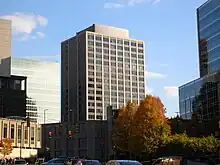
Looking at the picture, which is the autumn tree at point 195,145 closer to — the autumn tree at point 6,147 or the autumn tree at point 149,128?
the autumn tree at point 149,128

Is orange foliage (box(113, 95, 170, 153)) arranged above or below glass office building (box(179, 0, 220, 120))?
below

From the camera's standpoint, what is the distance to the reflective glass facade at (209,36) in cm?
11356

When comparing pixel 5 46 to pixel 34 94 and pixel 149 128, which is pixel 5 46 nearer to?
pixel 34 94

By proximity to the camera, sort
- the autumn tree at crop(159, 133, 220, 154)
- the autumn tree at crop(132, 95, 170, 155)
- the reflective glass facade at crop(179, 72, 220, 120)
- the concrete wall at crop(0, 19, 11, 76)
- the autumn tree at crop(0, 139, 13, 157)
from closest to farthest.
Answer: the autumn tree at crop(159, 133, 220, 154) → the autumn tree at crop(132, 95, 170, 155) → the reflective glass facade at crop(179, 72, 220, 120) → the autumn tree at crop(0, 139, 13, 157) → the concrete wall at crop(0, 19, 11, 76)

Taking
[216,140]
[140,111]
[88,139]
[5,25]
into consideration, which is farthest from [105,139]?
[216,140]

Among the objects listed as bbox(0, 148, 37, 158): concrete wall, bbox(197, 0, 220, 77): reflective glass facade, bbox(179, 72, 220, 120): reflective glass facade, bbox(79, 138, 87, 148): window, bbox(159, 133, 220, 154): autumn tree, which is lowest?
bbox(0, 148, 37, 158): concrete wall

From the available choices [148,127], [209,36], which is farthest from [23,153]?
[209,36]

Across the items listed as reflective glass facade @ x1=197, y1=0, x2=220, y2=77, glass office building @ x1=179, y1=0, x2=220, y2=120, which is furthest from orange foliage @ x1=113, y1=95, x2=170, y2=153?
reflective glass facade @ x1=197, y1=0, x2=220, y2=77

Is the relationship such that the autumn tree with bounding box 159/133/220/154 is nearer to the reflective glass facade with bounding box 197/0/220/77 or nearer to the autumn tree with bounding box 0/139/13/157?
the reflective glass facade with bounding box 197/0/220/77

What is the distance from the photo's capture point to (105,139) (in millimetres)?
146500

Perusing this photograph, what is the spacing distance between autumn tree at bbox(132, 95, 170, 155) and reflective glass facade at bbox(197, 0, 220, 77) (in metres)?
37.1

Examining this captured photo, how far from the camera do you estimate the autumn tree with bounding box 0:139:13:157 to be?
4341 inches

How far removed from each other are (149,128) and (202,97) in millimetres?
39565

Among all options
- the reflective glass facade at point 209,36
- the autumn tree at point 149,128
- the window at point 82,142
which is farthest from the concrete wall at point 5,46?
the autumn tree at point 149,128
